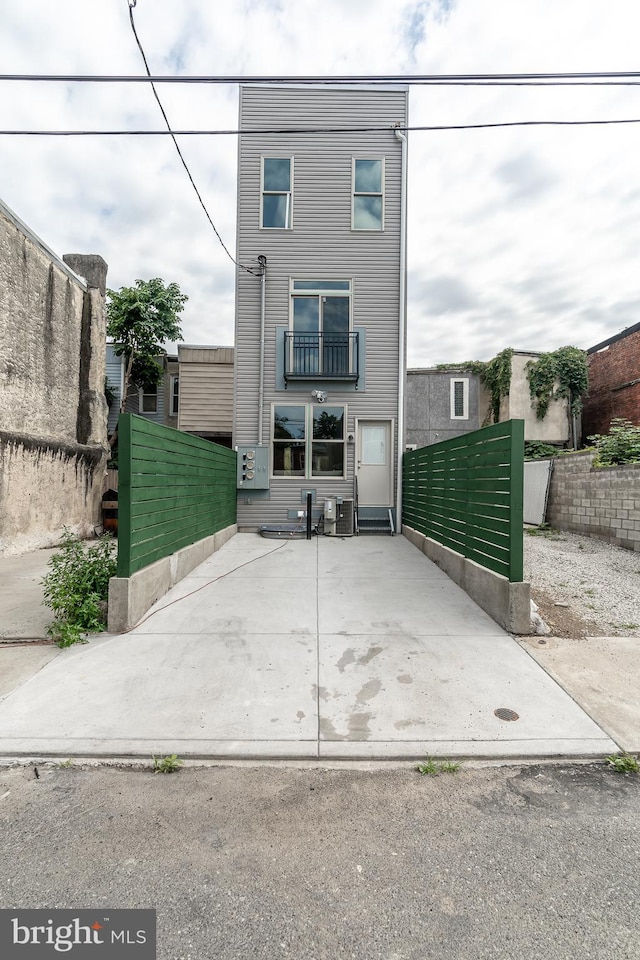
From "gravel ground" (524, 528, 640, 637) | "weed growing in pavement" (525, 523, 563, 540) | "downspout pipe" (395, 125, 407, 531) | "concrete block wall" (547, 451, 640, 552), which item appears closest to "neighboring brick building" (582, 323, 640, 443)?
"concrete block wall" (547, 451, 640, 552)

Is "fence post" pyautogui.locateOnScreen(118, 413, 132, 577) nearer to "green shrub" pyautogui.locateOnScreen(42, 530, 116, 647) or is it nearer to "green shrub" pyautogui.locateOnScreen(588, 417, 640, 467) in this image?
"green shrub" pyautogui.locateOnScreen(42, 530, 116, 647)

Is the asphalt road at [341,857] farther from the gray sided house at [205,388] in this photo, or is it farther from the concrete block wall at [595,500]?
the gray sided house at [205,388]

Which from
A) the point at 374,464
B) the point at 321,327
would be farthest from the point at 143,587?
the point at 321,327

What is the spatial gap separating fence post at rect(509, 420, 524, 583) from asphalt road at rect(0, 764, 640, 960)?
1.90m

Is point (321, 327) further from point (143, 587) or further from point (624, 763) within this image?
point (624, 763)

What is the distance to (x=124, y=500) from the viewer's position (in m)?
3.92

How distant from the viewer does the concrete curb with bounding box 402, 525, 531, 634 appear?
3867 mm

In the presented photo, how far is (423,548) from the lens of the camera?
7.21 m

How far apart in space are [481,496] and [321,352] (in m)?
5.94

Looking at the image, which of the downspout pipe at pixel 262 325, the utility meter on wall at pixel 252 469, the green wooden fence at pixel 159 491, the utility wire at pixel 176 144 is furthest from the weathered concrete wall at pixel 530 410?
the green wooden fence at pixel 159 491

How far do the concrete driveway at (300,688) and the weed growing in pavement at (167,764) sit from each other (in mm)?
74

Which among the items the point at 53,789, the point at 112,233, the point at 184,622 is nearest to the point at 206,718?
the point at 53,789

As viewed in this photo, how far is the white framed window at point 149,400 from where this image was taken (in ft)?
53.5

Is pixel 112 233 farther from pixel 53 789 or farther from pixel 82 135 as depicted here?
pixel 53 789
